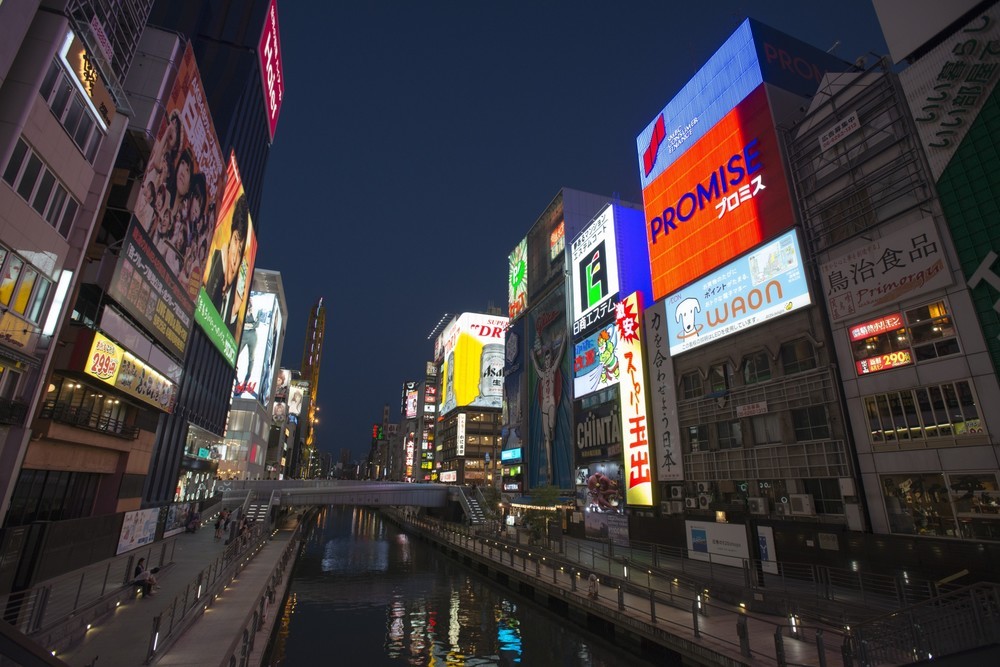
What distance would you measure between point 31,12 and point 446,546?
46436mm

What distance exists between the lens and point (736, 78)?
35375mm

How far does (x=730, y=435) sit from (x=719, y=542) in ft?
22.5

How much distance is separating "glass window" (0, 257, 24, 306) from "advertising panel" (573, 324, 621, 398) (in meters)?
37.6

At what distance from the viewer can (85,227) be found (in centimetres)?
1955

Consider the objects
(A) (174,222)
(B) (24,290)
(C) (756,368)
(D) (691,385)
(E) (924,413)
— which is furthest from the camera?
(D) (691,385)

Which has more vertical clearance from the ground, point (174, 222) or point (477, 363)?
point (477, 363)

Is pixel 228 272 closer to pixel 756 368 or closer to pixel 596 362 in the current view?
pixel 596 362

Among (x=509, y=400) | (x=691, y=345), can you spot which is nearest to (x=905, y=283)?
(x=691, y=345)

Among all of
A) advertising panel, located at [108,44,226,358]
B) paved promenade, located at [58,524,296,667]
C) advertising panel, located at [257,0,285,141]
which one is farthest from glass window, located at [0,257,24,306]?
advertising panel, located at [257,0,285,141]

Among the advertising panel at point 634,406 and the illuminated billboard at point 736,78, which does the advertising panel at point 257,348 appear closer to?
the advertising panel at point 634,406

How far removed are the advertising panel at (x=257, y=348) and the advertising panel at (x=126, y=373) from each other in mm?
46541

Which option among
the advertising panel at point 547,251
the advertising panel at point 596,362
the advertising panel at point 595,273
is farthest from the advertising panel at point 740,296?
the advertising panel at point 547,251

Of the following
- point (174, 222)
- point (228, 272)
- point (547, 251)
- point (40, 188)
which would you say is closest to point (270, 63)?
point (228, 272)

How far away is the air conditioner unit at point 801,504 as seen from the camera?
24.8 meters
